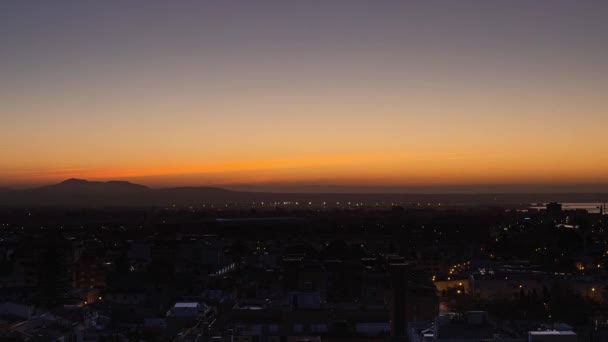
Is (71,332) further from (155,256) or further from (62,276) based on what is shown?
(155,256)

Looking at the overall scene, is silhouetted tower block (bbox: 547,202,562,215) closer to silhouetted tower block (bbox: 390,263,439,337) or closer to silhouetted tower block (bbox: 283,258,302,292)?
silhouetted tower block (bbox: 283,258,302,292)

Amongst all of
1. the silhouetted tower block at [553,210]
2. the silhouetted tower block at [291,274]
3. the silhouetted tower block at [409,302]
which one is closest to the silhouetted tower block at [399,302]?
the silhouetted tower block at [409,302]

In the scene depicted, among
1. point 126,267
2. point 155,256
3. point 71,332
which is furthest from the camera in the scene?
point 155,256

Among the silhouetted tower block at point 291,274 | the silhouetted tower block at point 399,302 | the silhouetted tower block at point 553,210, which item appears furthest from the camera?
the silhouetted tower block at point 553,210

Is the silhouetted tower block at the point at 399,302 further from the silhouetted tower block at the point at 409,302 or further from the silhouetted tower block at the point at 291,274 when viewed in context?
the silhouetted tower block at the point at 291,274

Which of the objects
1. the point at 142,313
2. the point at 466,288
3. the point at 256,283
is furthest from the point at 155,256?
the point at 142,313

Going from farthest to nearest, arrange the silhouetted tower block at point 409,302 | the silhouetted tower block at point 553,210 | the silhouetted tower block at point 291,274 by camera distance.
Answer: the silhouetted tower block at point 553,210
the silhouetted tower block at point 291,274
the silhouetted tower block at point 409,302

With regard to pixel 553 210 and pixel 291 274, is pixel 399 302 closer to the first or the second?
pixel 291 274

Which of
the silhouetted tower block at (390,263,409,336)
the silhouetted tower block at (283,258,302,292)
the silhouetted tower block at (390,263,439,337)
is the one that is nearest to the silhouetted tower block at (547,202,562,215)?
the silhouetted tower block at (283,258,302,292)

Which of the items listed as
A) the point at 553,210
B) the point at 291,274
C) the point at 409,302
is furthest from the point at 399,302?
the point at 553,210

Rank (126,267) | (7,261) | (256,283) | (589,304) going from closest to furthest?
1. (589,304)
2. (256,283)
3. (126,267)
4. (7,261)

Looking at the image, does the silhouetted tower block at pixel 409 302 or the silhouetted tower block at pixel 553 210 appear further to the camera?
the silhouetted tower block at pixel 553 210
